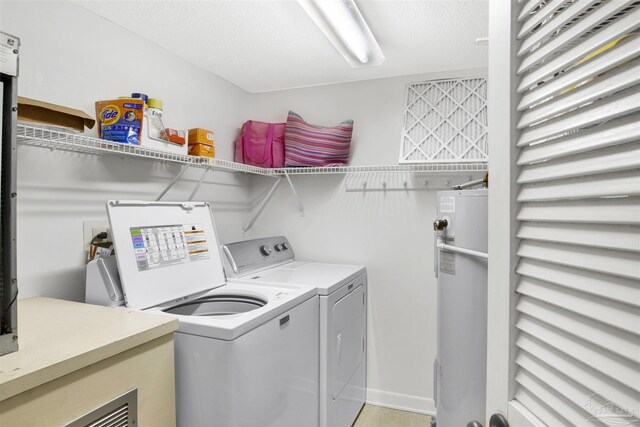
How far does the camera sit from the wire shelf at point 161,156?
1512 millimetres

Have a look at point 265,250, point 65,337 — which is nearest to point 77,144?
point 65,337

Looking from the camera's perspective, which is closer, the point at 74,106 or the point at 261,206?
the point at 74,106

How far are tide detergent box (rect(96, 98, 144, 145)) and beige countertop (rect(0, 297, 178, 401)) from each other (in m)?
0.82

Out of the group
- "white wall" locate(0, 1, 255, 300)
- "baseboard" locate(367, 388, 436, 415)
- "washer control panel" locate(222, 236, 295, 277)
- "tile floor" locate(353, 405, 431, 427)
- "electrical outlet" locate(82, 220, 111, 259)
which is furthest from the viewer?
"baseboard" locate(367, 388, 436, 415)

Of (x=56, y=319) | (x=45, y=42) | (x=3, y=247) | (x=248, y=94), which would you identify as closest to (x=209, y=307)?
(x=56, y=319)

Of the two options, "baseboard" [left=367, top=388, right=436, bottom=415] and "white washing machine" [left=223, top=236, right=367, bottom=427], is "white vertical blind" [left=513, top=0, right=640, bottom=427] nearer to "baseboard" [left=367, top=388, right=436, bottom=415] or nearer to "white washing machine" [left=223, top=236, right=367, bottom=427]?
"white washing machine" [left=223, top=236, right=367, bottom=427]

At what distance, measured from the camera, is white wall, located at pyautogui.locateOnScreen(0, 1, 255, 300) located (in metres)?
1.68

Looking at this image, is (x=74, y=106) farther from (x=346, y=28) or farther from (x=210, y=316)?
(x=346, y=28)

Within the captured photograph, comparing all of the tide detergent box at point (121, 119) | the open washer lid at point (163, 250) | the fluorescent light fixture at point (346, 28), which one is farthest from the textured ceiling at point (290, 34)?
the open washer lid at point (163, 250)

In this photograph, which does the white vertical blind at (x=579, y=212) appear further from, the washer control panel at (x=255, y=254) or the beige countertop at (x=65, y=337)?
the washer control panel at (x=255, y=254)

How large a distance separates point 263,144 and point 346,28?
52.5 inches

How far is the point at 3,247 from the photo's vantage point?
97cm

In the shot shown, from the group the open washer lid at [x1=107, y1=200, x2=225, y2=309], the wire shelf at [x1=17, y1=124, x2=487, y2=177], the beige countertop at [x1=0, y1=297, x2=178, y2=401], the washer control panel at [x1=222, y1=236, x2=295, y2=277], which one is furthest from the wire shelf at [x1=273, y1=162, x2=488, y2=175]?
the beige countertop at [x1=0, y1=297, x2=178, y2=401]

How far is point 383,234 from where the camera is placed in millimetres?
2941
